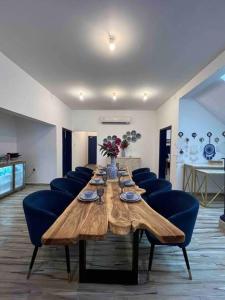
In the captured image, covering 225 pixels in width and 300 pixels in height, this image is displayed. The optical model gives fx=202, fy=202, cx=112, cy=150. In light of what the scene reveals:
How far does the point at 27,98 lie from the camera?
4.06 meters

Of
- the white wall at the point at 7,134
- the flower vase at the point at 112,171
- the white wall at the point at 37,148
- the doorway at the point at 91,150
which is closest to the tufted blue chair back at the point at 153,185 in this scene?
the flower vase at the point at 112,171

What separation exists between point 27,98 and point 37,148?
2.42 meters

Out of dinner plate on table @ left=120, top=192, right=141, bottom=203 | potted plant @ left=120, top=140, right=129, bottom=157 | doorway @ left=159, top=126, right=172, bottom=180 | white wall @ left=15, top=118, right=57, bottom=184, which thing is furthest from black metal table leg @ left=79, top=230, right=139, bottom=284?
doorway @ left=159, top=126, right=172, bottom=180

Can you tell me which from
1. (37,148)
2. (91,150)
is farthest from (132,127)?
(91,150)

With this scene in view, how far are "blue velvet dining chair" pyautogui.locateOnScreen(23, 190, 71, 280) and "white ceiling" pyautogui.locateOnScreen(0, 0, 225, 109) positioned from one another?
197 cm

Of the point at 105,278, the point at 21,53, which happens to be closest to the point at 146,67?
the point at 21,53

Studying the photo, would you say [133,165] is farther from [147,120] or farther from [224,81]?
[224,81]

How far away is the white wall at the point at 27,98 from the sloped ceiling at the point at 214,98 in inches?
145

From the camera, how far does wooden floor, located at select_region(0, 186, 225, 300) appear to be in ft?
6.02

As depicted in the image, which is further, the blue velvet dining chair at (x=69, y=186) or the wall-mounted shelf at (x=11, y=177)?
the wall-mounted shelf at (x=11, y=177)

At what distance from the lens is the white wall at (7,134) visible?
18.2 feet

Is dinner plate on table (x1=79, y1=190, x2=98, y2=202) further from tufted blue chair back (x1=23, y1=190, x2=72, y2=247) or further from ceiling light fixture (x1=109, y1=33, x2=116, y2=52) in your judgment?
ceiling light fixture (x1=109, y1=33, x2=116, y2=52)

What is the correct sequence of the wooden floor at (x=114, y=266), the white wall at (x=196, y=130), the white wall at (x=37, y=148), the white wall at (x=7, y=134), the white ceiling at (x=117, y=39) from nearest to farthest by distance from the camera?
the wooden floor at (x=114, y=266)
the white ceiling at (x=117, y=39)
the white wall at (x=196, y=130)
the white wall at (x=7, y=134)
the white wall at (x=37, y=148)

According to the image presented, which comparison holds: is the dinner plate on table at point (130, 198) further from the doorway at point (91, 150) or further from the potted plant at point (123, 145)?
the doorway at point (91, 150)
